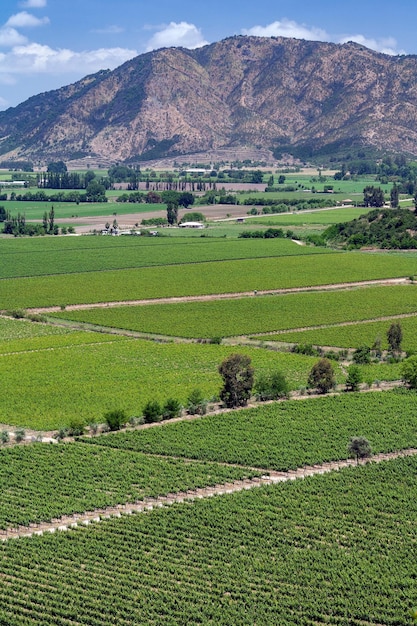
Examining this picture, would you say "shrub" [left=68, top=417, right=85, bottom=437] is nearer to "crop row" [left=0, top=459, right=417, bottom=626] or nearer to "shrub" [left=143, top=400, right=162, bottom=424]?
"shrub" [left=143, top=400, right=162, bottom=424]

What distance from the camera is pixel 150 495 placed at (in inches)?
1838

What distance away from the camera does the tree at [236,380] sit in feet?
204

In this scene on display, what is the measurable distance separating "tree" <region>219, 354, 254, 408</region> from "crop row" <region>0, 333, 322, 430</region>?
1.90 m

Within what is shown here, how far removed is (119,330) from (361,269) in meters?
47.1

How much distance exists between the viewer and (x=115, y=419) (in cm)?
5734

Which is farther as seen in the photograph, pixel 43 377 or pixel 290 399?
pixel 43 377

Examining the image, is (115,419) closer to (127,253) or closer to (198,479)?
(198,479)

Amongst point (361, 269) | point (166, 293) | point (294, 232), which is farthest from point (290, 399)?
point (294, 232)

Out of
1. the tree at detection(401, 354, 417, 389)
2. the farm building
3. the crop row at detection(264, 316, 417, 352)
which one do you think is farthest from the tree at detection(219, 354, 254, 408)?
the farm building

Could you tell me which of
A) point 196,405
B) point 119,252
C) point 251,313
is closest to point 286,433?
point 196,405

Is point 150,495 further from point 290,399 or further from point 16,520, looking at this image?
point 290,399

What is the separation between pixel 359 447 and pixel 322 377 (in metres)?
13.7

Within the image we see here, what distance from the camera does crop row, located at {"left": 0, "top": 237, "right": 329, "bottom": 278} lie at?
130 m

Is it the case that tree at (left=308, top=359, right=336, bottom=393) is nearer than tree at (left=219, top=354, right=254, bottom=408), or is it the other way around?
tree at (left=219, top=354, right=254, bottom=408)
